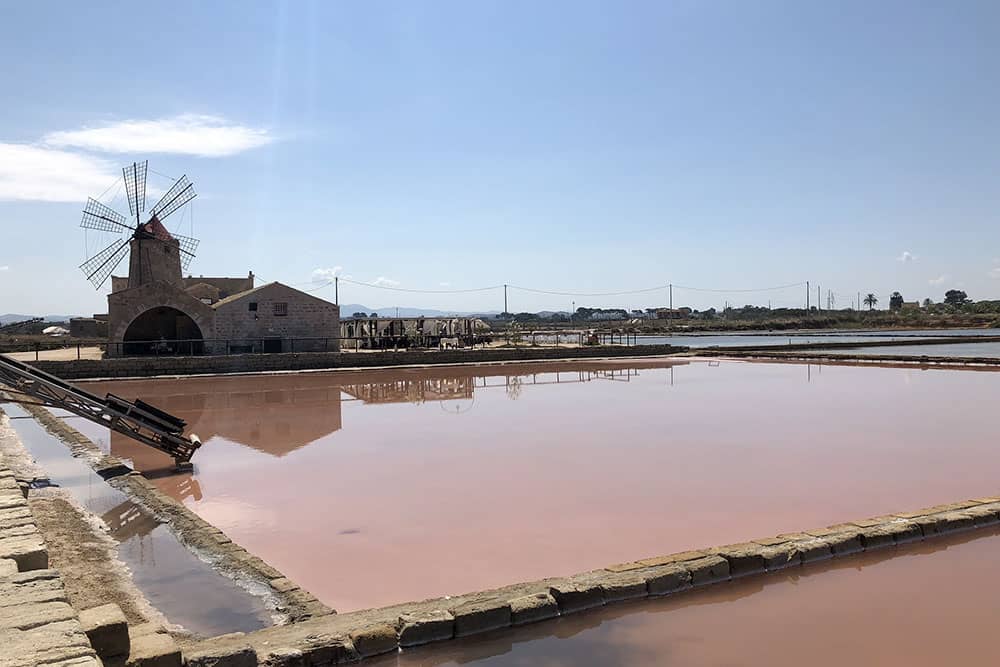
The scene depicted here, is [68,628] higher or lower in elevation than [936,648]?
higher

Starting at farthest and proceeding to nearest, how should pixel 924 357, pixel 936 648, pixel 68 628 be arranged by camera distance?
1. pixel 924 357
2. pixel 936 648
3. pixel 68 628

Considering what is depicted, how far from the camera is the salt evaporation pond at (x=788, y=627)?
397cm

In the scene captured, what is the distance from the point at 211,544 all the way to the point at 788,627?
4.16 meters

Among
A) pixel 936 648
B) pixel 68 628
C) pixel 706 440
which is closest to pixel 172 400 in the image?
pixel 706 440

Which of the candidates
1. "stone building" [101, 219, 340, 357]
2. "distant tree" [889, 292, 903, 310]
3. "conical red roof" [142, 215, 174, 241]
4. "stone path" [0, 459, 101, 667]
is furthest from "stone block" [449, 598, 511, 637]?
"distant tree" [889, 292, 903, 310]

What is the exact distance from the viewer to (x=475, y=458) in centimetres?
960

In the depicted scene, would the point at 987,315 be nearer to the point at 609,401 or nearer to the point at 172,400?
the point at 609,401

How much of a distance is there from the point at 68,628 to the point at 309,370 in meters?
20.8

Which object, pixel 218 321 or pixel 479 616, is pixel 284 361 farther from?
pixel 479 616

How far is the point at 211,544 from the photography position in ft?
19.1

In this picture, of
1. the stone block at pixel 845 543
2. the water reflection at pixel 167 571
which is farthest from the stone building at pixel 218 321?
the stone block at pixel 845 543

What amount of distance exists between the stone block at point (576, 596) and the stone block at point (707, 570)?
2.35 feet

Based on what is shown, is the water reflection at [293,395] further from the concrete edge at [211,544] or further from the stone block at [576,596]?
the stone block at [576,596]

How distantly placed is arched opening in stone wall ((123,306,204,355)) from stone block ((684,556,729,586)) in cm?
2234
